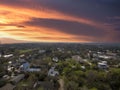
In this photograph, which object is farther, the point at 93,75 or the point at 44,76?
the point at 44,76

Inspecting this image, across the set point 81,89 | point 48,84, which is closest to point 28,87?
point 48,84

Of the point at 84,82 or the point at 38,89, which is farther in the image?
the point at 84,82

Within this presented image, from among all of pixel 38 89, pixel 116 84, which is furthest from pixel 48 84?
pixel 116 84

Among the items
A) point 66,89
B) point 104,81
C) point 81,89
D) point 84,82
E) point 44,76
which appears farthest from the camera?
point 44,76

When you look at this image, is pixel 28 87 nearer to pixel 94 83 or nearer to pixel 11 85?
pixel 11 85

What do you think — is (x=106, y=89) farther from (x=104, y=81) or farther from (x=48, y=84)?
(x=48, y=84)

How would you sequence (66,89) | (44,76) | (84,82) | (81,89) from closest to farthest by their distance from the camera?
(81,89)
(66,89)
(84,82)
(44,76)

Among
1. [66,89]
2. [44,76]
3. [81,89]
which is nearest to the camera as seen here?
[81,89]

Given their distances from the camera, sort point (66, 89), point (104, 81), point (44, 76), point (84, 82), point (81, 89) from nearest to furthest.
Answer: point (81, 89)
point (66, 89)
point (84, 82)
point (104, 81)
point (44, 76)
